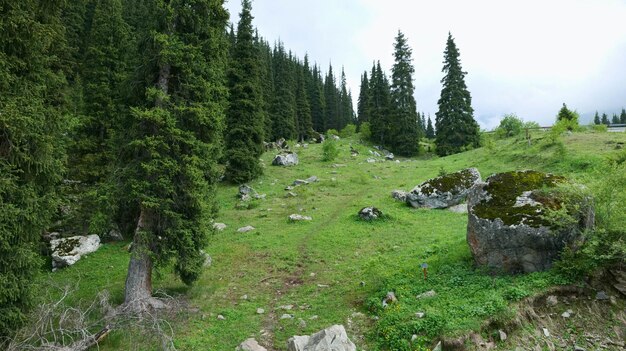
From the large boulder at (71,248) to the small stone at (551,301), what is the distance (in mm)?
19305

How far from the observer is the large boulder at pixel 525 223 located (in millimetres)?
9977

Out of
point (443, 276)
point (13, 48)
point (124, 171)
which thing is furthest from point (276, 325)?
point (13, 48)

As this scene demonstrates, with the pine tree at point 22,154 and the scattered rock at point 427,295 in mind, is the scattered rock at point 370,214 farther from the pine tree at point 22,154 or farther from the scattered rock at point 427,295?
the pine tree at point 22,154

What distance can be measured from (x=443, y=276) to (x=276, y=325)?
542cm

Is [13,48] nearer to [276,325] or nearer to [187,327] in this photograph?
[187,327]

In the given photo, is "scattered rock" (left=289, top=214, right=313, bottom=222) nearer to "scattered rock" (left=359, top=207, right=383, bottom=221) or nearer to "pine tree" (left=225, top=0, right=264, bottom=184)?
"scattered rock" (left=359, top=207, right=383, bottom=221)

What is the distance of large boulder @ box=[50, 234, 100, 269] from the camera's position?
55.3ft

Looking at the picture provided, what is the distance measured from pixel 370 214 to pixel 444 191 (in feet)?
16.4

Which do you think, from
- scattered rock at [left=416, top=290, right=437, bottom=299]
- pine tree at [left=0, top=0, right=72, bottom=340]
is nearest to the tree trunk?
pine tree at [left=0, top=0, right=72, bottom=340]

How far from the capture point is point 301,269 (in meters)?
14.8

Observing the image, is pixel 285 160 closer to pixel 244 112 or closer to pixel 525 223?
pixel 244 112

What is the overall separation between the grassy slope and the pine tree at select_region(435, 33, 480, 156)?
21807mm

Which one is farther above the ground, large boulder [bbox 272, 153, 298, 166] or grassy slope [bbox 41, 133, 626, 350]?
large boulder [bbox 272, 153, 298, 166]

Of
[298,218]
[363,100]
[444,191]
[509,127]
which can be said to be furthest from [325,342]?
[363,100]
